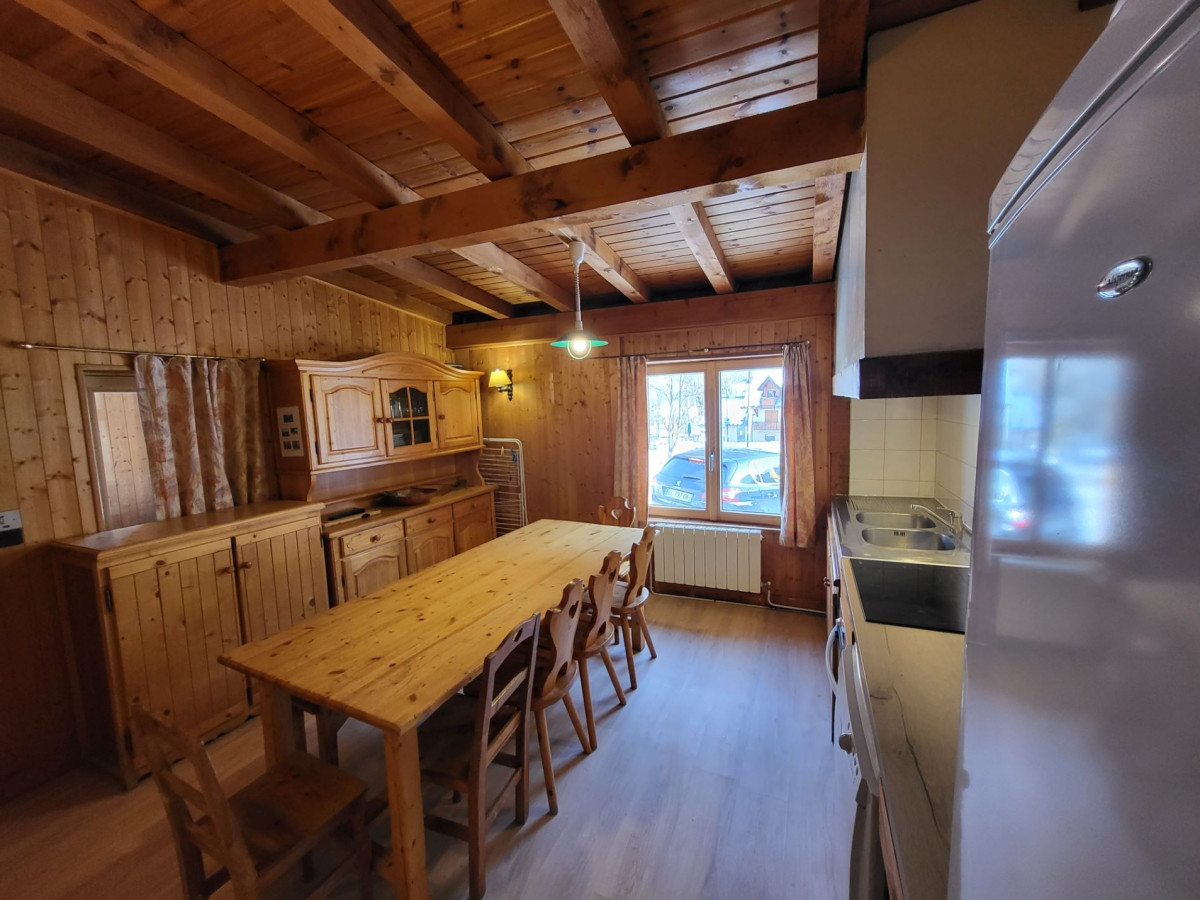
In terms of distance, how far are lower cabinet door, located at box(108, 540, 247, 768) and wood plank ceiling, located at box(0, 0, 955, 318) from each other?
1.71m

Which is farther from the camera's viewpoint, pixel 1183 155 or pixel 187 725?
pixel 187 725

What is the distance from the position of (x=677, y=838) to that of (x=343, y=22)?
282cm

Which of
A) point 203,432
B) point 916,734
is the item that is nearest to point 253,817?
point 916,734

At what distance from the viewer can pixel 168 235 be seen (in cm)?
244

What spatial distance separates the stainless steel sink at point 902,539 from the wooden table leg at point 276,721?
2.48m

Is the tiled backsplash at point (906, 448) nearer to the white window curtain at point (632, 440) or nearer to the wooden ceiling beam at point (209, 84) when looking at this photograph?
the white window curtain at point (632, 440)

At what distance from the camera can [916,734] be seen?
3.18 feet

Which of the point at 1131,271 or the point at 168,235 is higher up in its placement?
the point at 168,235

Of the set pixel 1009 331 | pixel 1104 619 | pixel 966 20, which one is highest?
pixel 966 20

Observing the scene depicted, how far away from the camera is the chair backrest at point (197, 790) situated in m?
1.10

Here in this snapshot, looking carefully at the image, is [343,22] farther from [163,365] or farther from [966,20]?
[163,365]

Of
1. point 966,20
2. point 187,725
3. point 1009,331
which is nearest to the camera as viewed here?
point 1009,331

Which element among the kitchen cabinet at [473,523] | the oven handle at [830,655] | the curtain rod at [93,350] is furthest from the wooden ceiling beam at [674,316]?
the oven handle at [830,655]

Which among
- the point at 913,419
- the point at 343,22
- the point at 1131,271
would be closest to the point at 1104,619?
the point at 1131,271
